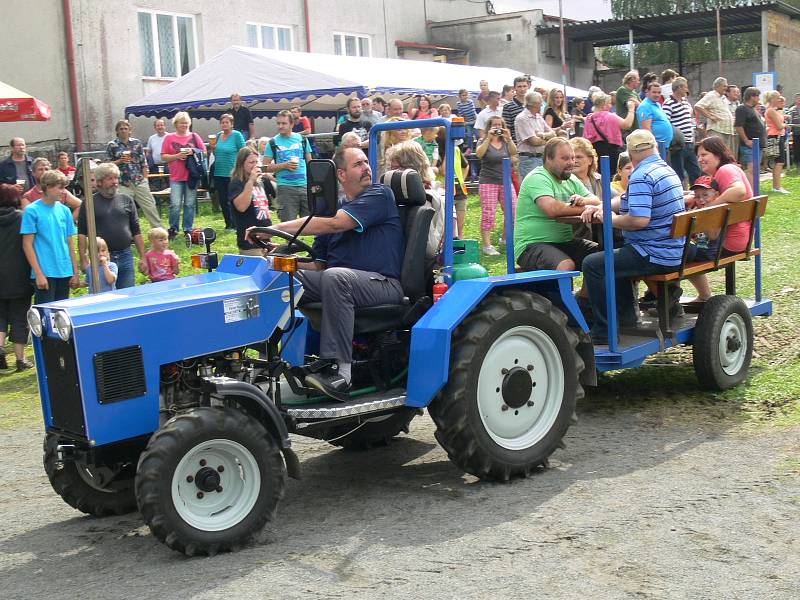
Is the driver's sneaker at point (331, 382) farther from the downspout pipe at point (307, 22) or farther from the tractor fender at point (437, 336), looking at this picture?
the downspout pipe at point (307, 22)

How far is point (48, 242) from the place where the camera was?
10078 millimetres

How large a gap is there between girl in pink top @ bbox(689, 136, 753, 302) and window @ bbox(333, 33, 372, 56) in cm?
2153

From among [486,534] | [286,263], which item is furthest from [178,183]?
[486,534]

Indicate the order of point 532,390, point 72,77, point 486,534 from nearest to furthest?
point 486,534, point 532,390, point 72,77

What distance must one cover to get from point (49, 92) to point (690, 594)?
1951cm

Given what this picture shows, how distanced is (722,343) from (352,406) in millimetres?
3163

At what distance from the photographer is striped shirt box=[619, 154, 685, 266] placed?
286 inches

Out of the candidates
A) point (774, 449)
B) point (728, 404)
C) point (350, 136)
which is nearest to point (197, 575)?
point (774, 449)

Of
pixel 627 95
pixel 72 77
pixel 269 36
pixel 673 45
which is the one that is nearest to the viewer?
pixel 627 95

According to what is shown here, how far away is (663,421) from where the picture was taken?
699 cm

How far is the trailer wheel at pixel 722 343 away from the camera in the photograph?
7424 mm

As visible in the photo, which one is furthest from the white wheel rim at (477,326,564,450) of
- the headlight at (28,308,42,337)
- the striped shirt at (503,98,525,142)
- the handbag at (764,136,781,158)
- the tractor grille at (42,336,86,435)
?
the handbag at (764,136,781,158)

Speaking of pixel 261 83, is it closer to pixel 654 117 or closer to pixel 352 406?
pixel 654 117

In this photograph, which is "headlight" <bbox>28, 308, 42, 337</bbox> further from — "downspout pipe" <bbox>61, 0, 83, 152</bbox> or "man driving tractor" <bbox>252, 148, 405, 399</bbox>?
"downspout pipe" <bbox>61, 0, 83, 152</bbox>
